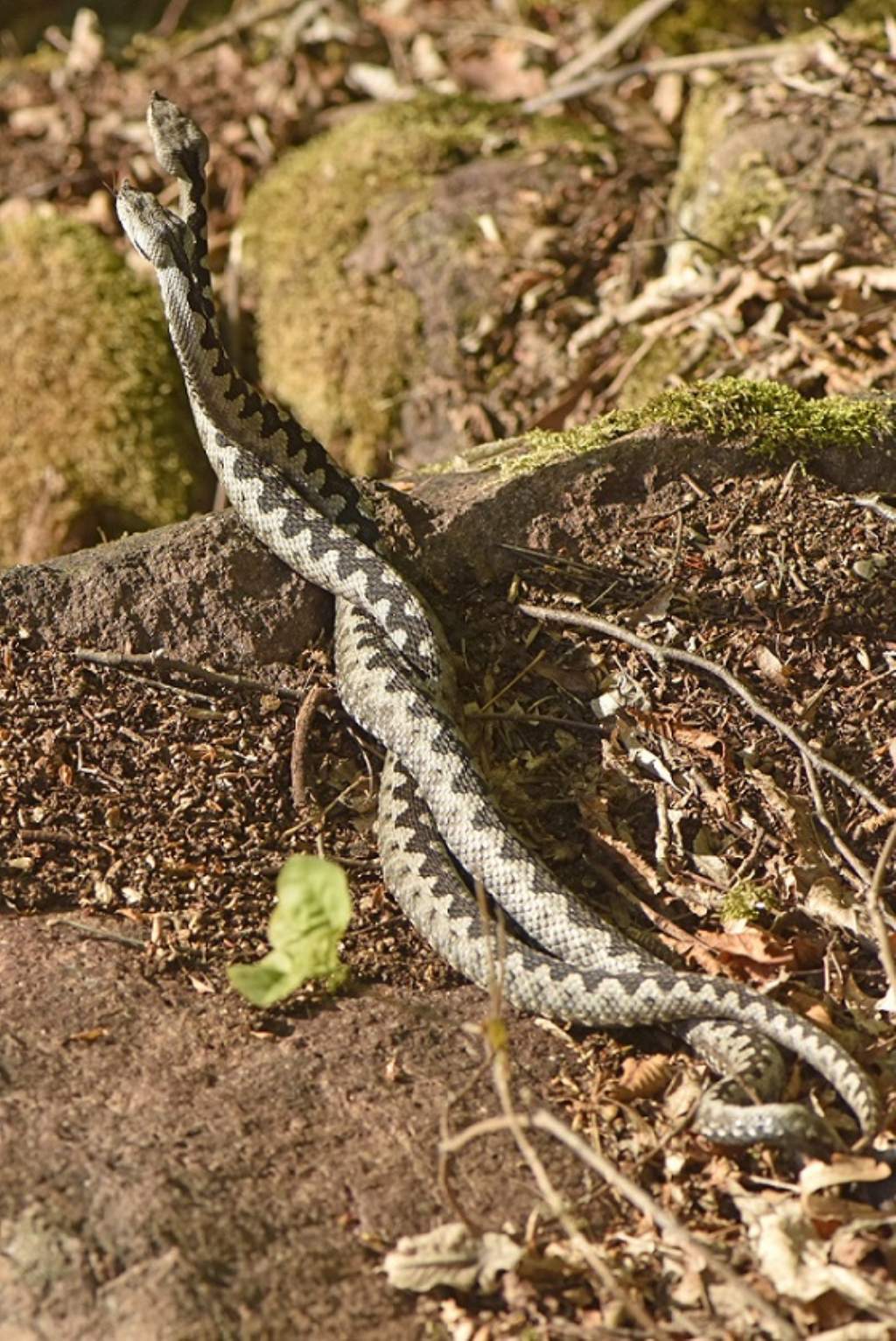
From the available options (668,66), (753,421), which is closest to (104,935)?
(753,421)

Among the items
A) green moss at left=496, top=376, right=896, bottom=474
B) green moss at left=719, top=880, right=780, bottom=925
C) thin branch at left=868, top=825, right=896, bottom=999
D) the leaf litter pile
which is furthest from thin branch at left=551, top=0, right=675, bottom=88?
thin branch at left=868, top=825, right=896, bottom=999

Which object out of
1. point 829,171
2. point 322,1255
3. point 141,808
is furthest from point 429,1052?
point 829,171

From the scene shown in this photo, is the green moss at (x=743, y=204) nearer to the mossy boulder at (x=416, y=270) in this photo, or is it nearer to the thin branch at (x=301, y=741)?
the mossy boulder at (x=416, y=270)

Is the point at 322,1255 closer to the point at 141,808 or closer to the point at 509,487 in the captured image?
the point at 141,808

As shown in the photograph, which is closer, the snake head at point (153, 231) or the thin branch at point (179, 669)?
the thin branch at point (179, 669)

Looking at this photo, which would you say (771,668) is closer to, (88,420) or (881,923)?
(881,923)

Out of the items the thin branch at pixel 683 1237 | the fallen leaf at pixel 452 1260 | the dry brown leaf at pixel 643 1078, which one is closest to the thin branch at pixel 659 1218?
the thin branch at pixel 683 1237

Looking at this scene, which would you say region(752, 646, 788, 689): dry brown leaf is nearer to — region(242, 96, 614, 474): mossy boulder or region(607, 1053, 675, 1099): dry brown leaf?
region(607, 1053, 675, 1099): dry brown leaf
